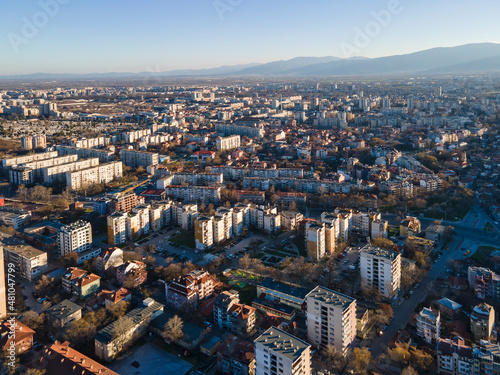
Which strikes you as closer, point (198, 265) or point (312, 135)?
point (198, 265)

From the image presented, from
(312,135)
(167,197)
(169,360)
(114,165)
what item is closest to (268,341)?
(169,360)

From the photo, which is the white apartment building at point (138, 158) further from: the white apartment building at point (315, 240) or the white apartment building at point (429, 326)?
the white apartment building at point (429, 326)

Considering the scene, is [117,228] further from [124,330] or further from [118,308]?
[124,330]

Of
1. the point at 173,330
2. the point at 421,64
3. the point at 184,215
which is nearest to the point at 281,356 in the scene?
the point at 173,330

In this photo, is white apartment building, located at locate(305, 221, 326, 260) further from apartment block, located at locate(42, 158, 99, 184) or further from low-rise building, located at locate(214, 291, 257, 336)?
apartment block, located at locate(42, 158, 99, 184)

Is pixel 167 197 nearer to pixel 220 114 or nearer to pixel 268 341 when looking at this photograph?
pixel 268 341
